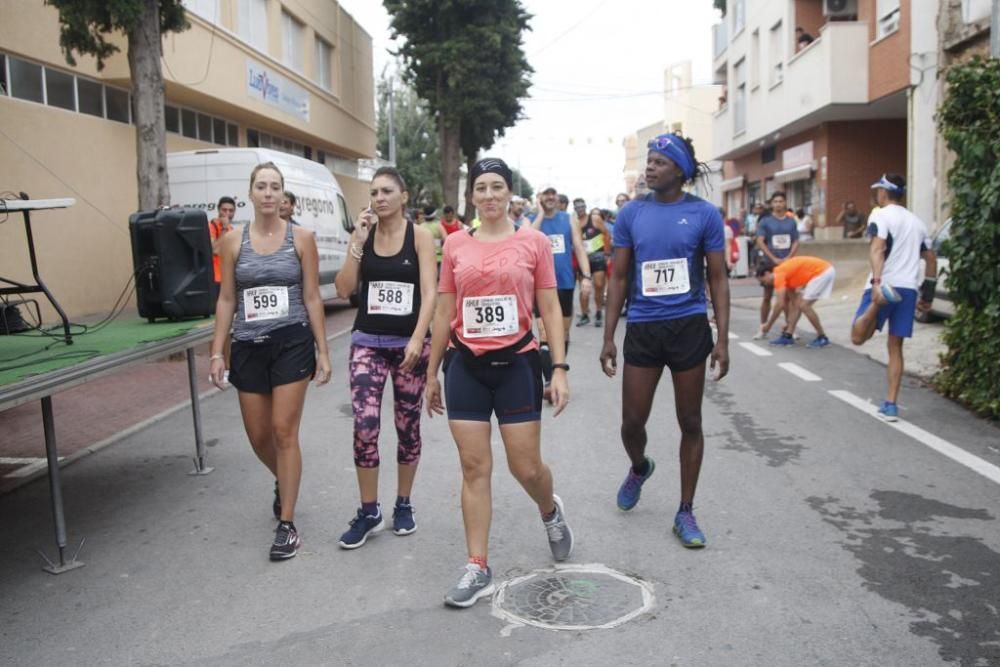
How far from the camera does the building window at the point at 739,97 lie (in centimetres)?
3494

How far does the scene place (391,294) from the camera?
491 cm

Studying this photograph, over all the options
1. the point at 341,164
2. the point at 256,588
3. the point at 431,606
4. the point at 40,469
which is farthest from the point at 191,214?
the point at 341,164

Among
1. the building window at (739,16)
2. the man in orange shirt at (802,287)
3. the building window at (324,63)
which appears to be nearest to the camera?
the man in orange shirt at (802,287)

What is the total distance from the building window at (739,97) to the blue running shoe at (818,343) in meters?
23.5

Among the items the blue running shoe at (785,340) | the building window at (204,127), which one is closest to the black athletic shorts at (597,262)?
the blue running shoe at (785,340)

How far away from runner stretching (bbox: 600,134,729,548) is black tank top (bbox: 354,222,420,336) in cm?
103

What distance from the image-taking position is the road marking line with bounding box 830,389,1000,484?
20.1ft

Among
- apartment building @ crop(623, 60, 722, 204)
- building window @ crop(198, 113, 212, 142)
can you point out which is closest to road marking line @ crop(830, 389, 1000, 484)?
building window @ crop(198, 113, 212, 142)

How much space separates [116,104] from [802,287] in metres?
13.4

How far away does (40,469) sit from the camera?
22.9 feet

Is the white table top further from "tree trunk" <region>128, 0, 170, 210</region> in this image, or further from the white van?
the white van

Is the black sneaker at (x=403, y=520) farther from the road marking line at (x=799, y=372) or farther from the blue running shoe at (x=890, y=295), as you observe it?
the road marking line at (x=799, y=372)

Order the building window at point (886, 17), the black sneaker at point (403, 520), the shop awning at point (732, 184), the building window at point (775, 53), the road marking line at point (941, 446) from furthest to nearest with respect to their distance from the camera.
Result: 1. the shop awning at point (732, 184)
2. the building window at point (775, 53)
3. the building window at point (886, 17)
4. the road marking line at point (941, 446)
5. the black sneaker at point (403, 520)

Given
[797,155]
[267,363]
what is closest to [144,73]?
[267,363]
